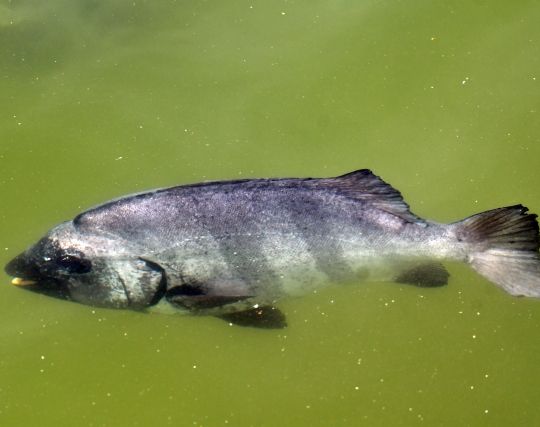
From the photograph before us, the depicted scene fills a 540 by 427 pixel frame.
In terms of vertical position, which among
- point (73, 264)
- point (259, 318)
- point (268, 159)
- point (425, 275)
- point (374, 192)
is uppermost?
point (268, 159)

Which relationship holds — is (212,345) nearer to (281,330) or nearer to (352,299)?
(281,330)

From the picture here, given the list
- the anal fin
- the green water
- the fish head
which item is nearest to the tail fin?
the anal fin

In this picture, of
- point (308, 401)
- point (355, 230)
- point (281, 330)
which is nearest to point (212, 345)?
point (281, 330)

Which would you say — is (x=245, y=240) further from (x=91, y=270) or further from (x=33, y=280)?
(x=33, y=280)

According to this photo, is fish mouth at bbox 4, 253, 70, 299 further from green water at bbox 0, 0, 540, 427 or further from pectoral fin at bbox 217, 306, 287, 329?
pectoral fin at bbox 217, 306, 287, 329

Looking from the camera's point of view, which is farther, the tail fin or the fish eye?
the fish eye

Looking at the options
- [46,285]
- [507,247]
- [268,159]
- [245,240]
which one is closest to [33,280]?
[46,285]
